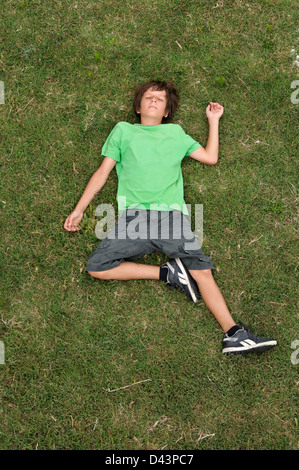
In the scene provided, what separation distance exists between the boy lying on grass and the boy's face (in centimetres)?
1

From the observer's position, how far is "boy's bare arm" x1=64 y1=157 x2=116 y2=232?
4.47 m

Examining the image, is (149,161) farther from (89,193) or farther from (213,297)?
(213,297)

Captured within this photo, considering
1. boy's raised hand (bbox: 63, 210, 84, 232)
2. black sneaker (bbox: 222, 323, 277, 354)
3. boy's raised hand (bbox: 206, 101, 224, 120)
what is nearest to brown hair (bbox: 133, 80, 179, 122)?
boy's raised hand (bbox: 206, 101, 224, 120)

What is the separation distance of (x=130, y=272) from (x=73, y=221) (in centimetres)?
82

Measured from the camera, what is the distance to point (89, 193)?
14.8ft

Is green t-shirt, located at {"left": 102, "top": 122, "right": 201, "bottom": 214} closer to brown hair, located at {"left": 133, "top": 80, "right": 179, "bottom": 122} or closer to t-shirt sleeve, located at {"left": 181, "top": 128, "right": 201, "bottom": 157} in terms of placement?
t-shirt sleeve, located at {"left": 181, "top": 128, "right": 201, "bottom": 157}

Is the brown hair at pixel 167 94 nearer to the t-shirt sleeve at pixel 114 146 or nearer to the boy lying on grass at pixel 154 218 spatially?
the boy lying on grass at pixel 154 218

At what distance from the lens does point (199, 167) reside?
15.3 ft

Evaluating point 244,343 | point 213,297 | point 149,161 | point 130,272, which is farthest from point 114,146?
point 244,343

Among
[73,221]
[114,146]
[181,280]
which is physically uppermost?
[114,146]

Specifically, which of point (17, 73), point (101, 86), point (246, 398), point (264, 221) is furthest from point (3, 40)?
point (246, 398)

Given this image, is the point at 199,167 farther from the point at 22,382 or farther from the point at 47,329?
the point at 22,382

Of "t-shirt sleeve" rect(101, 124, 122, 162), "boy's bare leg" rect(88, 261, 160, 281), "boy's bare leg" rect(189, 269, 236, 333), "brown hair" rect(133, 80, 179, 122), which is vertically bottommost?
"boy's bare leg" rect(189, 269, 236, 333)

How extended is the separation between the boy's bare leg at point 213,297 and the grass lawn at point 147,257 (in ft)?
0.34
